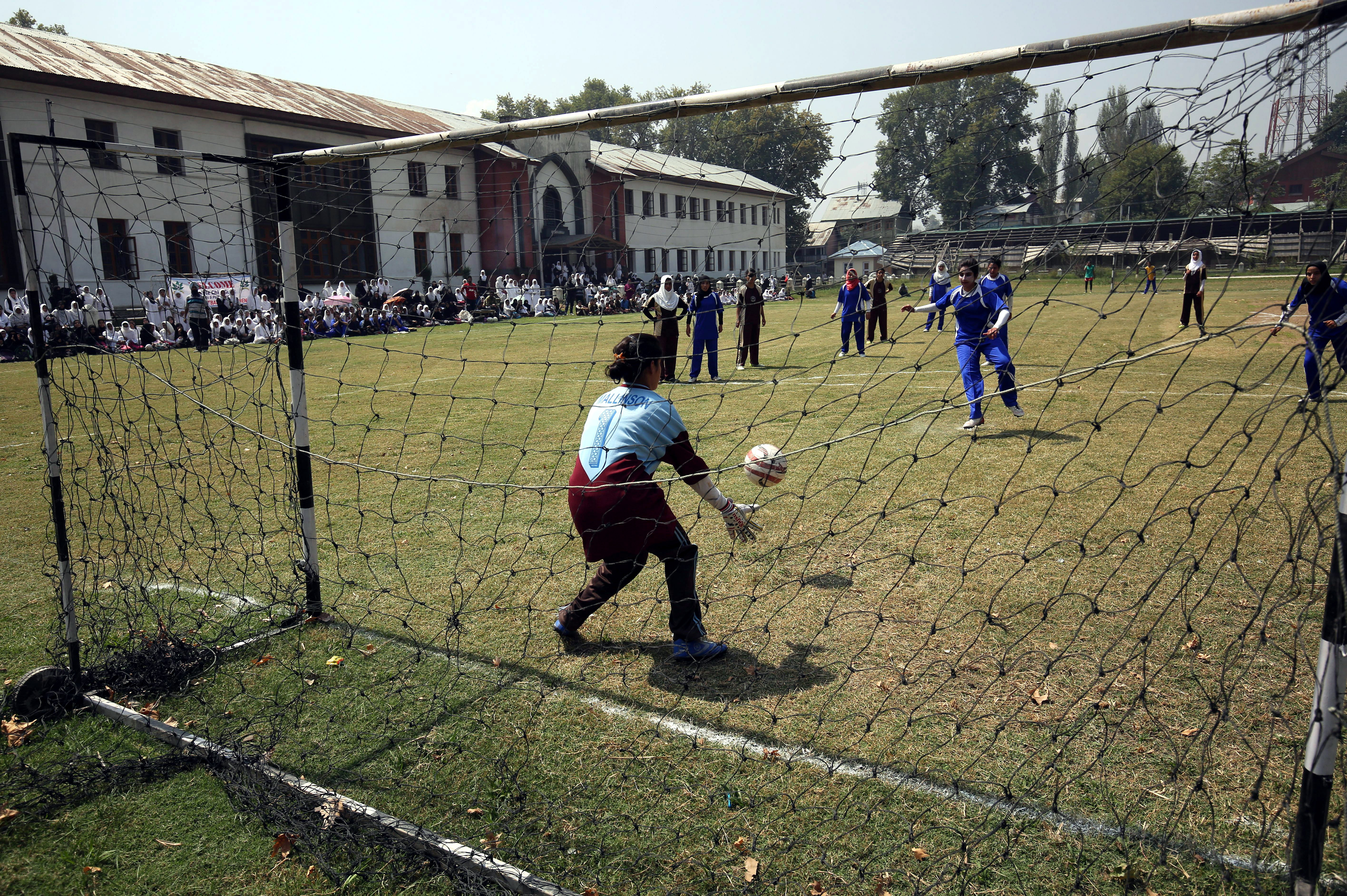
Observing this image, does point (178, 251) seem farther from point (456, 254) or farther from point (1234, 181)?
point (1234, 181)

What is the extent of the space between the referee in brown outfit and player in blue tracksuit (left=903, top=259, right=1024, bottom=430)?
2466 millimetres

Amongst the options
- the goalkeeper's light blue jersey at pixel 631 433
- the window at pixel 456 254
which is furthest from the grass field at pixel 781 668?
the window at pixel 456 254

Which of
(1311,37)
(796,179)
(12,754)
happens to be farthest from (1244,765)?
(12,754)

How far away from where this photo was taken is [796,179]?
4.69 meters

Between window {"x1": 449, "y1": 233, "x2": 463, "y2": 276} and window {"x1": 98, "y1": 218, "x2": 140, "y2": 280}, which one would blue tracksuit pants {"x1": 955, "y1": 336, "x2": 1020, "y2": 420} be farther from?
window {"x1": 98, "y1": 218, "x2": 140, "y2": 280}

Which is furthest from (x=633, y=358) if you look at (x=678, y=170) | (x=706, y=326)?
(x=706, y=326)

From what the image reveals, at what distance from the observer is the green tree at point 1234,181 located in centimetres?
286

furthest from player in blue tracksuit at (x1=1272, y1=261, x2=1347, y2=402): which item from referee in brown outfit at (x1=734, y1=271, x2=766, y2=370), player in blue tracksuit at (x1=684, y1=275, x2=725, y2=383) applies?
player in blue tracksuit at (x1=684, y1=275, x2=725, y2=383)

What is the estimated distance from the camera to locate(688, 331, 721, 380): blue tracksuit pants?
1417 cm

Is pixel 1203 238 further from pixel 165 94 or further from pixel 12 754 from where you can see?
pixel 165 94

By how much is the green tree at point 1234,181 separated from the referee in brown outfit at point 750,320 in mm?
7092

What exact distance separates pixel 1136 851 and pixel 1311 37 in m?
2.66

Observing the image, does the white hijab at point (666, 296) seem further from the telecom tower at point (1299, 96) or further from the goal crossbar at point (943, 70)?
the telecom tower at point (1299, 96)

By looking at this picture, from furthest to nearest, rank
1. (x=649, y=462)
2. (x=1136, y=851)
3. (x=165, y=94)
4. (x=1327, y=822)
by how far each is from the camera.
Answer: (x=165, y=94) < (x=649, y=462) < (x=1136, y=851) < (x=1327, y=822)
